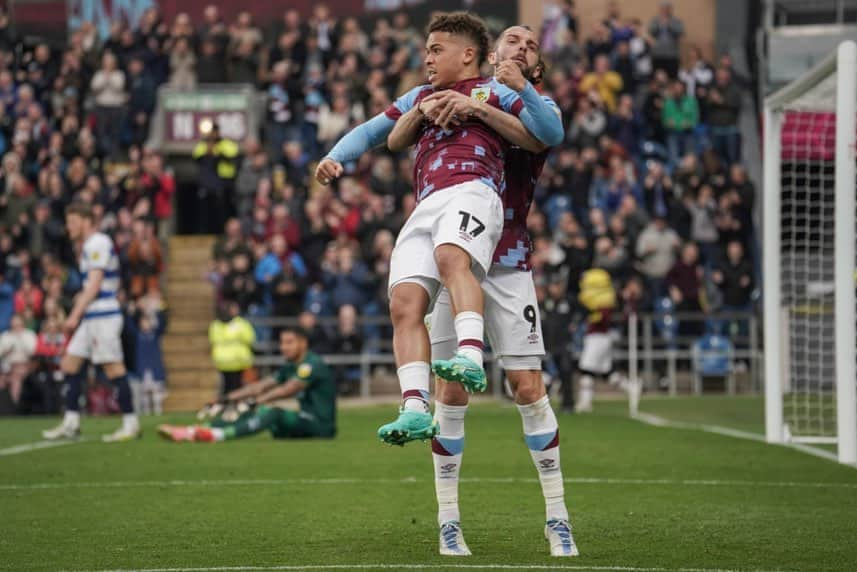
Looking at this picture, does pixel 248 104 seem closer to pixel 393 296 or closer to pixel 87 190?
pixel 87 190

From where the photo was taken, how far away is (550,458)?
8039mm

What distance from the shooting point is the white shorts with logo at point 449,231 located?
297 inches

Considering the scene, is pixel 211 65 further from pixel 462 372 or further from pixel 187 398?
pixel 462 372

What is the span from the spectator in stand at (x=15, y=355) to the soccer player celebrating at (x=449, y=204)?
17.3 meters

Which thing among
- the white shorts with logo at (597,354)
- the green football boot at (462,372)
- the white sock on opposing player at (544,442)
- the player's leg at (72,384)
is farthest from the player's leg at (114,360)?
the green football boot at (462,372)

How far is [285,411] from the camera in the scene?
55.1 ft

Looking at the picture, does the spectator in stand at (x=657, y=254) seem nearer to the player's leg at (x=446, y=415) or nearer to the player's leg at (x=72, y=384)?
the player's leg at (x=72, y=384)

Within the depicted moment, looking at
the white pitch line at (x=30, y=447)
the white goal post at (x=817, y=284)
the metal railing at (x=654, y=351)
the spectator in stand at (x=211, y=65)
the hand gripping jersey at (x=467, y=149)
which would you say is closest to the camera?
the hand gripping jersey at (x=467, y=149)

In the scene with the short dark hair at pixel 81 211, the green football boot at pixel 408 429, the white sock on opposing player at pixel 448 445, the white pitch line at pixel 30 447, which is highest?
the short dark hair at pixel 81 211

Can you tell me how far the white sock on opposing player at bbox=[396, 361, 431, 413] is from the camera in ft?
24.0

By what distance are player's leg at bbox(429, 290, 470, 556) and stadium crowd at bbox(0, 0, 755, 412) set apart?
14.1 meters

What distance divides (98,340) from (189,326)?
11.1m

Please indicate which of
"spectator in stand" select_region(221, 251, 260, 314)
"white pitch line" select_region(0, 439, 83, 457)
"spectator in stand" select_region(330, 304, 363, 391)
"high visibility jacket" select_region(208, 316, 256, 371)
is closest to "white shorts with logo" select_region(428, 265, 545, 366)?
"white pitch line" select_region(0, 439, 83, 457)

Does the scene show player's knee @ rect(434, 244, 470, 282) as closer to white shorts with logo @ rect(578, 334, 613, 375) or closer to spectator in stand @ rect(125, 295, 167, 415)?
white shorts with logo @ rect(578, 334, 613, 375)
